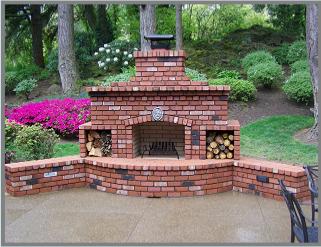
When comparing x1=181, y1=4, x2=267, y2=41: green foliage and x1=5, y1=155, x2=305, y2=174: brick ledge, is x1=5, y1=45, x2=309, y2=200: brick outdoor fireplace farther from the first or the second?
x1=181, y1=4, x2=267, y2=41: green foliage

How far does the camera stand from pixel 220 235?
4656mm

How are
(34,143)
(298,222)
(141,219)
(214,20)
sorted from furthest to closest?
(214,20), (34,143), (141,219), (298,222)

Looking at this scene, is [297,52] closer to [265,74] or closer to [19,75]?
[265,74]

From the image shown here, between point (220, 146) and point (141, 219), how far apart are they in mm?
2042

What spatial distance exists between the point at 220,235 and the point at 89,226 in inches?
58.9

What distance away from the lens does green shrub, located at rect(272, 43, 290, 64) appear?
1438 centimetres

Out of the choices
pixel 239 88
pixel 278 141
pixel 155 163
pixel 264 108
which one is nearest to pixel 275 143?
pixel 278 141

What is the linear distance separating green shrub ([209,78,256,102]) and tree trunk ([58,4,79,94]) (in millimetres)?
4818

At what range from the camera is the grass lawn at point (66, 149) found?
843cm

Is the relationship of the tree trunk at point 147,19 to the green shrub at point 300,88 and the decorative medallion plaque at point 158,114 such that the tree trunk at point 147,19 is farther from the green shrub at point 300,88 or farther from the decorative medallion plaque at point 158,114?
the decorative medallion plaque at point 158,114

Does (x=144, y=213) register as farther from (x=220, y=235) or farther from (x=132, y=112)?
(x=132, y=112)

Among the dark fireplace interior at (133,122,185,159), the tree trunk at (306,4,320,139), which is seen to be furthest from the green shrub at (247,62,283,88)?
the dark fireplace interior at (133,122,185,159)

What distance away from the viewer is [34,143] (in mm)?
7254

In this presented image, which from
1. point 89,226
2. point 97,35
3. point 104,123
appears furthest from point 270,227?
point 97,35
